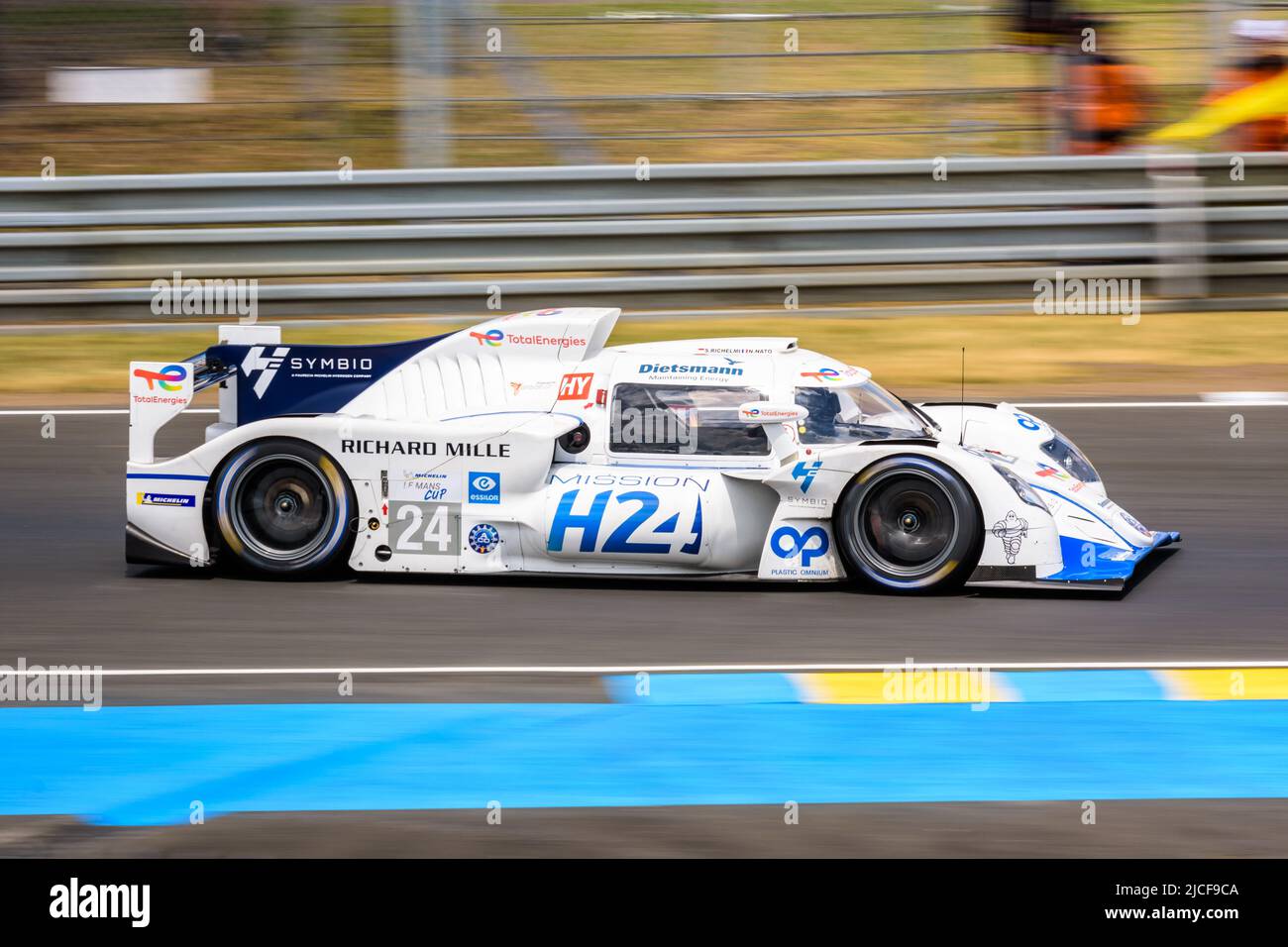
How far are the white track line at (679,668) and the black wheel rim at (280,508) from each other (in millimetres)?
1243

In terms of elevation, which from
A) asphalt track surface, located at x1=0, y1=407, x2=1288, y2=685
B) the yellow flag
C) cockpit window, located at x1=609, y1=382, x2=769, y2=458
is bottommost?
asphalt track surface, located at x1=0, y1=407, x2=1288, y2=685

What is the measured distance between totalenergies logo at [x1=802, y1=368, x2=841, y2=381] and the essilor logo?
2.61m

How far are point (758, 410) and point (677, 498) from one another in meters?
0.54

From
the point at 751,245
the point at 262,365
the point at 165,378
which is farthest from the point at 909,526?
the point at 751,245

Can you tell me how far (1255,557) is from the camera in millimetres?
8141

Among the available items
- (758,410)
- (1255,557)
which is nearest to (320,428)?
(758,410)

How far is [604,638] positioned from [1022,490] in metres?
1.96

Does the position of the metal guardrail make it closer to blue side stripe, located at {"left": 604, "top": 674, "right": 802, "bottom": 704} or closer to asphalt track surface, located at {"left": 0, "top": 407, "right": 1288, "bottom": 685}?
asphalt track surface, located at {"left": 0, "top": 407, "right": 1288, "bottom": 685}

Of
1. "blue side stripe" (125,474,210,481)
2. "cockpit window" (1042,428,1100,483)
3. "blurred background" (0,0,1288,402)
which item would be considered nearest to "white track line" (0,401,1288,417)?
"blurred background" (0,0,1288,402)

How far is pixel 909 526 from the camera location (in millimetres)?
7441

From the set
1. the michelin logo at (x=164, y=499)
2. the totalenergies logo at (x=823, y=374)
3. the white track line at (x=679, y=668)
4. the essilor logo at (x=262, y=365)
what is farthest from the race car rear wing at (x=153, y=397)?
the totalenergies logo at (x=823, y=374)

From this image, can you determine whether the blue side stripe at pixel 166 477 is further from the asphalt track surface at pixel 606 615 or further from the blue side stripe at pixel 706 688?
the blue side stripe at pixel 706 688

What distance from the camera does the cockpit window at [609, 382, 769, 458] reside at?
7.57 metres

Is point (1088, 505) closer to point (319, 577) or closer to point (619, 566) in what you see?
point (619, 566)
